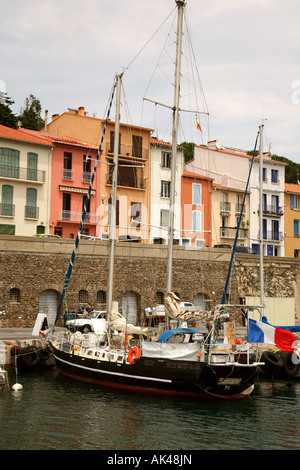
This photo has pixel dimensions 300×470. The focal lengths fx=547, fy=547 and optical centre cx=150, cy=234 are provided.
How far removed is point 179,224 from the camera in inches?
1988

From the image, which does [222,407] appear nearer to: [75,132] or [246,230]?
[75,132]

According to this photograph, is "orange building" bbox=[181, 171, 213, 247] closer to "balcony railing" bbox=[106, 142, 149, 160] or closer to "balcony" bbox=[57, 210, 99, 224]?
"balcony railing" bbox=[106, 142, 149, 160]

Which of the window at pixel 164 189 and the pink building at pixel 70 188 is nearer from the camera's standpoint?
the pink building at pixel 70 188

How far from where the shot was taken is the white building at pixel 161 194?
50875 mm

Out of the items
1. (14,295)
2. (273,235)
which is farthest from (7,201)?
(273,235)

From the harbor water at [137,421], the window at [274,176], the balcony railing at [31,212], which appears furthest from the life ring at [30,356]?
the window at [274,176]

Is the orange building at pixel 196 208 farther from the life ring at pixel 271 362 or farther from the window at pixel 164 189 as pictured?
the life ring at pixel 271 362

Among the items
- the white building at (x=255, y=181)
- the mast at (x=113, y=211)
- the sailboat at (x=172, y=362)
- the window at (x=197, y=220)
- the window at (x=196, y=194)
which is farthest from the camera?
the white building at (x=255, y=181)

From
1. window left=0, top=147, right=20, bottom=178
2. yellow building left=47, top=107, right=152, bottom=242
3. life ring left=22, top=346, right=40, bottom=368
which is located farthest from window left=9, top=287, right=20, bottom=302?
yellow building left=47, top=107, right=152, bottom=242

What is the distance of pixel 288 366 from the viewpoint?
26.2 m

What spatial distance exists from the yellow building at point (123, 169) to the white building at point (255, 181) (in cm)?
1075

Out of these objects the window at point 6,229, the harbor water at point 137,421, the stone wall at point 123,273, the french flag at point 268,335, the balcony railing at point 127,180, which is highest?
the balcony railing at point 127,180

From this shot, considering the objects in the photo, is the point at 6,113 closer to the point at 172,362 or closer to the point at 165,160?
the point at 165,160

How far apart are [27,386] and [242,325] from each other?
2379 centimetres
